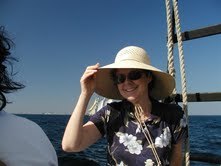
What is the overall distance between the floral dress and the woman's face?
153 mm

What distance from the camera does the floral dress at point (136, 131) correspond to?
2.70 metres

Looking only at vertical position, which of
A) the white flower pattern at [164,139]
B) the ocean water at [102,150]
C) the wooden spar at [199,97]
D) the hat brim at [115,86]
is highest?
the hat brim at [115,86]

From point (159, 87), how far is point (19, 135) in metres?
2.16

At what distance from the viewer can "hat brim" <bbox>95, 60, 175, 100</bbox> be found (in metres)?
2.79

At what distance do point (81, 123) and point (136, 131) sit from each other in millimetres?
422

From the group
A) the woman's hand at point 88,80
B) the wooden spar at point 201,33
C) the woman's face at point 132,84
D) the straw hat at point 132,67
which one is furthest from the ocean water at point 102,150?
the woman's hand at point 88,80

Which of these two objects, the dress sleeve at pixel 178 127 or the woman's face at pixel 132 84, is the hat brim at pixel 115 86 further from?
the dress sleeve at pixel 178 127

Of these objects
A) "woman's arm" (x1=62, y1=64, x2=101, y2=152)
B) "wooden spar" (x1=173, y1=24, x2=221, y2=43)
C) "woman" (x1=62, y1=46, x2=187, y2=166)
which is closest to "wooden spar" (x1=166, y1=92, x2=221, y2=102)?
"woman" (x1=62, y1=46, x2=187, y2=166)

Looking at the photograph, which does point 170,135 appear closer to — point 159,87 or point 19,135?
point 159,87

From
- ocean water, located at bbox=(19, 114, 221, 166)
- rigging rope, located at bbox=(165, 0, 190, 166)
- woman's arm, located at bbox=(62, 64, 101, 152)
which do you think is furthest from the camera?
ocean water, located at bbox=(19, 114, 221, 166)

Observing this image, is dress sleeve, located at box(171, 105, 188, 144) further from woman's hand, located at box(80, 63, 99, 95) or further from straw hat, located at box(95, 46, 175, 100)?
woman's hand, located at box(80, 63, 99, 95)

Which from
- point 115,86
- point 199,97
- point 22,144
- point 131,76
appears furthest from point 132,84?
point 22,144

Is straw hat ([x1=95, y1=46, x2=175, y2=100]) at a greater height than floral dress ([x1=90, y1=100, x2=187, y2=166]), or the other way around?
straw hat ([x1=95, y1=46, x2=175, y2=100])

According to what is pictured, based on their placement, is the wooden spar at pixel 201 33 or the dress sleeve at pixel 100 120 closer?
the dress sleeve at pixel 100 120
